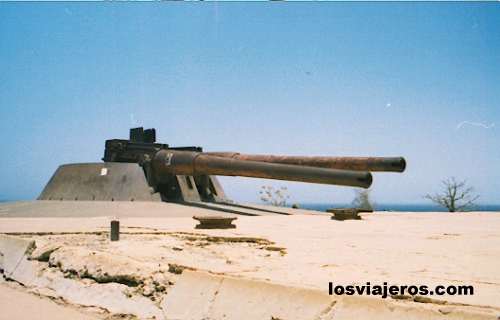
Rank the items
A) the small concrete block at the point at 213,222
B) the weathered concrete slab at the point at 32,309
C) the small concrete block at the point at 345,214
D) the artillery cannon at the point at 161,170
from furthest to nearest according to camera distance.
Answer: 1. the artillery cannon at the point at 161,170
2. the small concrete block at the point at 345,214
3. the small concrete block at the point at 213,222
4. the weathered concrete slab at the point at 32,309

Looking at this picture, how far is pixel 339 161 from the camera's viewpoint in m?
12.3

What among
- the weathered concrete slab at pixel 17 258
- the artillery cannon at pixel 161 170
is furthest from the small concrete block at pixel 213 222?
the artillery cannon at pixel 161 170

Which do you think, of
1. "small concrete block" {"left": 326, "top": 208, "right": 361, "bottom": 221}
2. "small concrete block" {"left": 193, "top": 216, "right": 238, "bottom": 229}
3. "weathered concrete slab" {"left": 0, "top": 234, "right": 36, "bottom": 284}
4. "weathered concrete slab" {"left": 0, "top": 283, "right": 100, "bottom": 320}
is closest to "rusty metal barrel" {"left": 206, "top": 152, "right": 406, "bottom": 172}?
"small concrete block" {"left": 326, "top": 208, "right": 361, "bottom": 221}

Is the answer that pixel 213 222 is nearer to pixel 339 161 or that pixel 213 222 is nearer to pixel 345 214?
pixel 345 214

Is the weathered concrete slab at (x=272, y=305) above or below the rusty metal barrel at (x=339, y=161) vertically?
below

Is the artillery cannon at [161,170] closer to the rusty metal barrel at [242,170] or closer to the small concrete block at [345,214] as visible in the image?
the rusty metal barrel at [242,170]

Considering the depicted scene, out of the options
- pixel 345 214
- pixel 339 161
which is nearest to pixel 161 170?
pixel 339 161

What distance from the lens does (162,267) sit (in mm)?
4156

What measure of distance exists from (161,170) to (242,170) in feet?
9.65

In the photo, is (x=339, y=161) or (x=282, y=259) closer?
(x=282, y=259)

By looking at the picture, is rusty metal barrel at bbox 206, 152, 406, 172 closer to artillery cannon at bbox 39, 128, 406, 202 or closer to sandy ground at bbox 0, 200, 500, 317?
artillery cannon at bbox 39, 128, 406, 202

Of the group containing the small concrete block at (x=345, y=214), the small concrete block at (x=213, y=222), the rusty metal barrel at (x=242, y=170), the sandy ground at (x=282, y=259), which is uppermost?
the rusty metal barrel at (x=242, y=170)

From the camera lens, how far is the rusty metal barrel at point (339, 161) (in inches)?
434

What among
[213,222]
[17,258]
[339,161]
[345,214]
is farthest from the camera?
[339,161]
